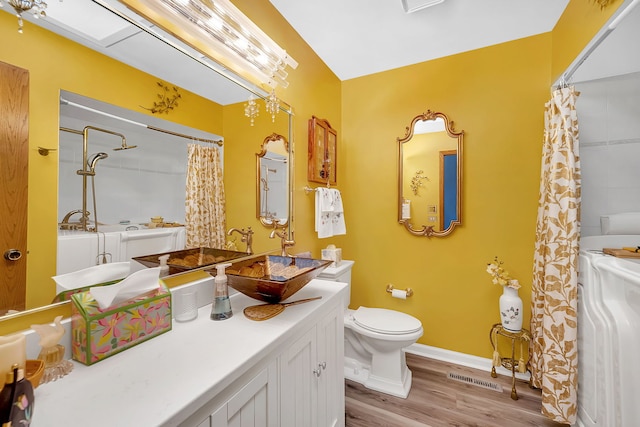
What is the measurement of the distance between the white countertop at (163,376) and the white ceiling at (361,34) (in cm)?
95

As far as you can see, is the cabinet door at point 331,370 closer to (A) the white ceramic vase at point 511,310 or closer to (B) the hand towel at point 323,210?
(B) the hand towel at point 323,210

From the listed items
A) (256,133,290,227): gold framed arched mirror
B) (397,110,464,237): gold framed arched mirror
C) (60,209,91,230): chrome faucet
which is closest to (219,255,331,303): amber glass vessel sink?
(256,133,290,227): gold framed arched mirror

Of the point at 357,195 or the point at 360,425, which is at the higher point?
the point at 357,195

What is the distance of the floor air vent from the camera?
1.88m

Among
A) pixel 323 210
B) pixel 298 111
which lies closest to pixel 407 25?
pixel 298 111

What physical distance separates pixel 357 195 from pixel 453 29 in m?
1.47

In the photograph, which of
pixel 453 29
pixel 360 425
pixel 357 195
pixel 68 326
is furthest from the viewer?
pixel 357 195

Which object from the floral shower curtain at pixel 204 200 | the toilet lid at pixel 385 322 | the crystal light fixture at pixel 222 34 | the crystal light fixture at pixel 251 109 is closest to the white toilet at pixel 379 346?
the toilet lid at pixel 385 322

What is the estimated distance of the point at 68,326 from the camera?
75 cm

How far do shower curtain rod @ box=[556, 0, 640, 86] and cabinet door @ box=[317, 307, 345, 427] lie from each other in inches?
71.9

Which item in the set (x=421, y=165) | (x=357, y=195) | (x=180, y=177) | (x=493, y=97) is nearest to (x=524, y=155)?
(x=493, y=97)

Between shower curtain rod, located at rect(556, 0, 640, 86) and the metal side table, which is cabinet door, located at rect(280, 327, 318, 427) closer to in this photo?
the metal side table

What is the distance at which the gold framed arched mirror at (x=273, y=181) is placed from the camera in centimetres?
159

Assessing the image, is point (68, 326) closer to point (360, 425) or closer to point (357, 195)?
point (360, 425)
